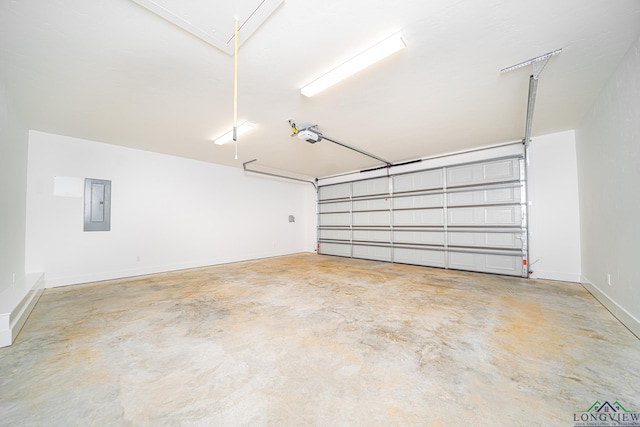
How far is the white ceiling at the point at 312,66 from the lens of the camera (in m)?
1.83

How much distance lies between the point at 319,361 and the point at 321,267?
4.14 meters

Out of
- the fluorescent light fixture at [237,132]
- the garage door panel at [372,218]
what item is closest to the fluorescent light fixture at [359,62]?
the fluorescent light fixture at [237,132]

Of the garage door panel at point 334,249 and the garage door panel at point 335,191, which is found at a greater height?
the garage door panel at point 335,191

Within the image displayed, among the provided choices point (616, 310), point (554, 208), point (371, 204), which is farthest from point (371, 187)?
point (616, 310)

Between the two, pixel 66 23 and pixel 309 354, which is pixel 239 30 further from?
pixel 309 354

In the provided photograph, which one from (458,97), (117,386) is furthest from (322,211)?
(117,386)

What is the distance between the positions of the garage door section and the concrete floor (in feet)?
5.60

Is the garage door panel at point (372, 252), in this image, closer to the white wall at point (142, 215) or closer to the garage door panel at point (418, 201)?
the garage door panel at point (418, 201)

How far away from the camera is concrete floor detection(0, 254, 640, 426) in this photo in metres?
1.37

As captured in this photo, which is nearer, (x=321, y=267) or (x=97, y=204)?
(x=97, y=204)

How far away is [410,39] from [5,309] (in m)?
4.89

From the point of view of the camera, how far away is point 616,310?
2664mm

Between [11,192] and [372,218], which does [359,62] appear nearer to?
[11,192]

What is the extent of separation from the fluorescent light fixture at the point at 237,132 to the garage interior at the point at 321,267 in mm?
124
